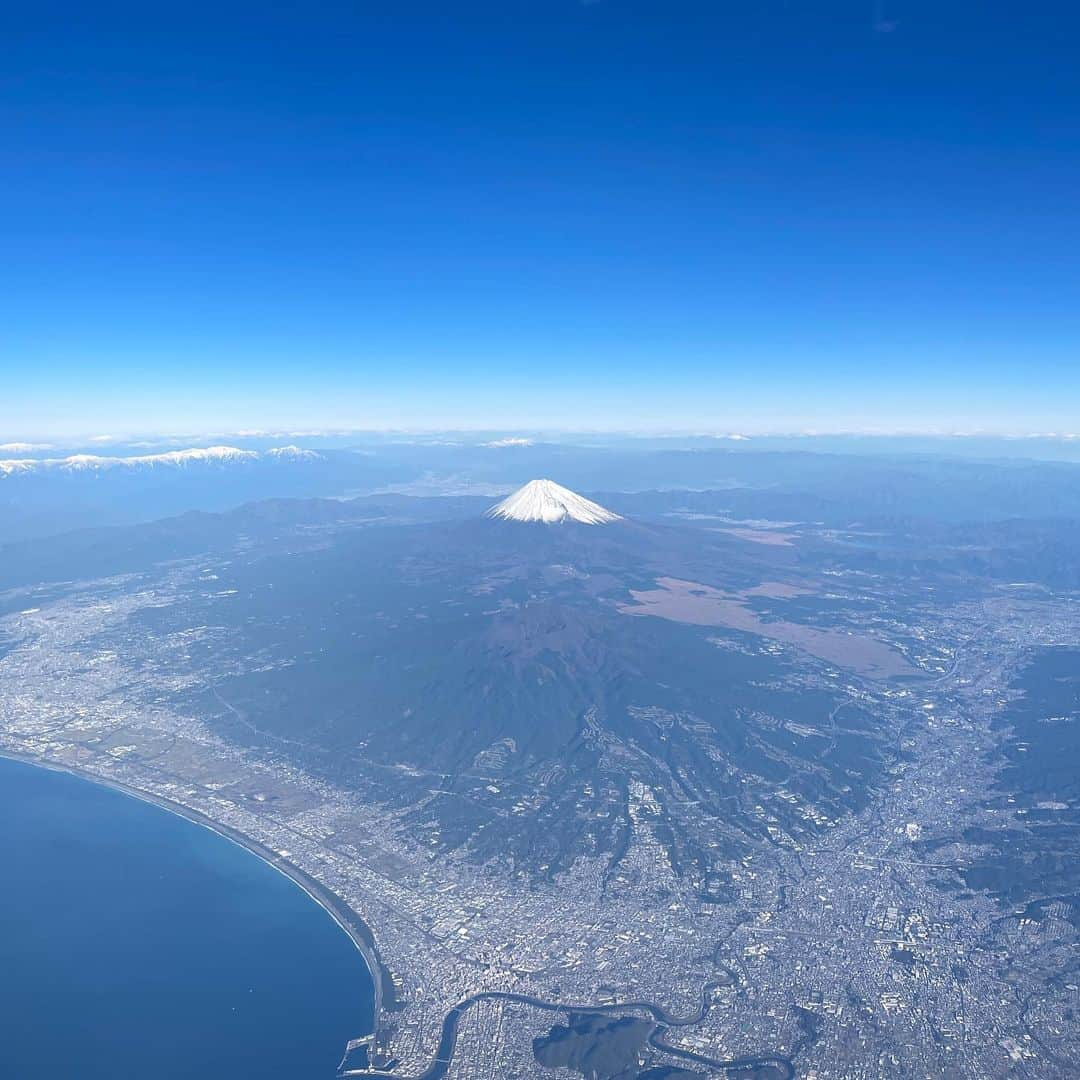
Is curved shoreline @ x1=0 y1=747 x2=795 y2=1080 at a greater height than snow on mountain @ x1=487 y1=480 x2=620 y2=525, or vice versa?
snow on mountain @ x1=487 y1=480 x2=620 y2=525

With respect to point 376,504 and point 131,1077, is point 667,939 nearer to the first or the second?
point 131,1077

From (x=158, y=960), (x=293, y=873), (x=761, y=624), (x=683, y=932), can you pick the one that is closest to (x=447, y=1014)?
(x=683, y=932)

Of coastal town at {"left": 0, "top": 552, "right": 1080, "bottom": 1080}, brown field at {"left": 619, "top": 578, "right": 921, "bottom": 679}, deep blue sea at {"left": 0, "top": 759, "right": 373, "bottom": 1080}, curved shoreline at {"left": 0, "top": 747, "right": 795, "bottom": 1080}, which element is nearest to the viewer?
curved shoreline at {"left": 0, "top": 747, "right": 795, "bottom": 1080}

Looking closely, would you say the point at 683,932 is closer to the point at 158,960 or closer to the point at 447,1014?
the point at 447,1014

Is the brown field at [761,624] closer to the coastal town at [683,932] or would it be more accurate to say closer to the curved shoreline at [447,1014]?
the coastal town at [683,932]

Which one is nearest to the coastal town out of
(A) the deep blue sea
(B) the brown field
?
(A) the deep blue sea

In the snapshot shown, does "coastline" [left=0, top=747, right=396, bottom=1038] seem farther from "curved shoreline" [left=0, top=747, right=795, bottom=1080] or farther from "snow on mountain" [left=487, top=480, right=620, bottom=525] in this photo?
"snow on mountain" [left=487, top=480, right=620, bottom=525]

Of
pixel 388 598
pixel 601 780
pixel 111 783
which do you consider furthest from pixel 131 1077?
pixel 388 598
